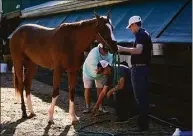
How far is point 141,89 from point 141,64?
1.24ft

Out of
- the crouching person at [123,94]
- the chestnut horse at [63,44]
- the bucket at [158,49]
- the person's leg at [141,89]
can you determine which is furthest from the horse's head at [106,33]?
the bucket at [158,49]

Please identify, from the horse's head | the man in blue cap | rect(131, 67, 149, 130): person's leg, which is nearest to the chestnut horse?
the horse's head

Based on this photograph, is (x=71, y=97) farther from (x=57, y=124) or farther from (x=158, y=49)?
(x=158, y=49)

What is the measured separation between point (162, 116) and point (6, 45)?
48.9 feet

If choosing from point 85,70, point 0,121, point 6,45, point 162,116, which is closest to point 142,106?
point 162,116

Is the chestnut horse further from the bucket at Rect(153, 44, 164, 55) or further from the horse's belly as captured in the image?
Result: the bucket at Rect(153, 44, 164, 55)

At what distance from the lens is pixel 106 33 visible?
596 cm

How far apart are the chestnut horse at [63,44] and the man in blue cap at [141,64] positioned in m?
0.36

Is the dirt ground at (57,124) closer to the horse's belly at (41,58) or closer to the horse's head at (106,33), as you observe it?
the horse's belly at (41,58)

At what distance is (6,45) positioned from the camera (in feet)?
67.2

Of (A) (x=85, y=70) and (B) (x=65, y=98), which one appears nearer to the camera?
(A) (x=85, y=70)

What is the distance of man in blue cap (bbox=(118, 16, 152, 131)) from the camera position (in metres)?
5.80

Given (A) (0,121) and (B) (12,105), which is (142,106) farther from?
(B) (12,105)

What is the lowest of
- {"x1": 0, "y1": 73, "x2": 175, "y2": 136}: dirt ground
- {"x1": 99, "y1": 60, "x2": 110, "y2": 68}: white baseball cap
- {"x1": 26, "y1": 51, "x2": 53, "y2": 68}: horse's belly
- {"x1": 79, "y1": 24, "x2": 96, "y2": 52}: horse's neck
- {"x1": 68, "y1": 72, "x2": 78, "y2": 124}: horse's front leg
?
{"x1": 0, "y1": 73, "x2": 175, "y2": 136}: dirt ground
